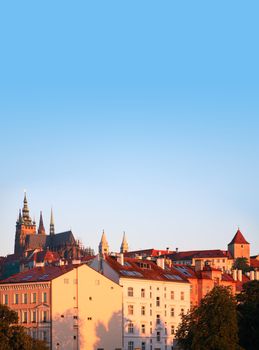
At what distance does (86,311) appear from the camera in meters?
131

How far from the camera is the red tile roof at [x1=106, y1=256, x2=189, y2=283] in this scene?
139625 millimetres

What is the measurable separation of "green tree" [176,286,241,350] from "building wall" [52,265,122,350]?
67.0ft

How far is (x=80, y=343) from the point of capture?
420 feet

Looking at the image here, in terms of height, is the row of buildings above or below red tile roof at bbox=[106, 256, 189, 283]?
below

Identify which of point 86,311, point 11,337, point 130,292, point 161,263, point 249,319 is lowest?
point 11,337

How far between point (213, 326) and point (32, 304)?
100 ft

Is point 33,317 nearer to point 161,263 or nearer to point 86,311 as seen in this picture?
point 86,311

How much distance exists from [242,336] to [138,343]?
2588 centimetres

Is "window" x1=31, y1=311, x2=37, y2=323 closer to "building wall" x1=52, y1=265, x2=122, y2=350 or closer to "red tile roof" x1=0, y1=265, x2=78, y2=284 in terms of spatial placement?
"building wall" x1=52, y1=265, x2=122, y2=350

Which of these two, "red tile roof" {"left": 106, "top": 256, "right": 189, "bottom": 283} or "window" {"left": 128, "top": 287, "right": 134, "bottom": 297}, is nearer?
"window" {"left": 128, "top": 287, "right": 134, "bottom": 297}

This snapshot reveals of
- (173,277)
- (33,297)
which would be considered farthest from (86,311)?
(173,277)

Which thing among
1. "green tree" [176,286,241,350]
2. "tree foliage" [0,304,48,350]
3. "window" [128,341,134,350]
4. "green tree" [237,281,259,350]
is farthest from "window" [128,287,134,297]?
"tree foliage" [0,304,48,350]

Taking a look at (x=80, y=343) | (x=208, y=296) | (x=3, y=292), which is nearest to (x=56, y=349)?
(x=80, y=343)

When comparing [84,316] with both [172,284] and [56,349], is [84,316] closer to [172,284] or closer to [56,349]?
[56,349]
